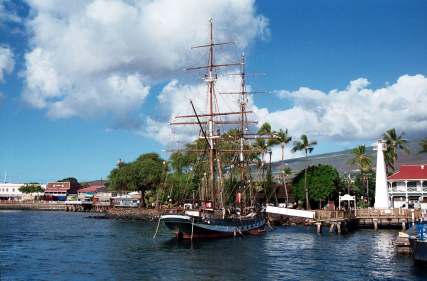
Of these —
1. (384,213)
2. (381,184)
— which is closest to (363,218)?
(384,213)

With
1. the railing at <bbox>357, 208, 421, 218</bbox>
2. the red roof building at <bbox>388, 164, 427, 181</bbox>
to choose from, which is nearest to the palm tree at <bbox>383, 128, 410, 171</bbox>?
the red roof building at <bbox>388, 164, 427, 181</bbox>

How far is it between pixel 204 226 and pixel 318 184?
42.8 metres

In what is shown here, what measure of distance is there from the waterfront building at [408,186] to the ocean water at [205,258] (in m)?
28.3

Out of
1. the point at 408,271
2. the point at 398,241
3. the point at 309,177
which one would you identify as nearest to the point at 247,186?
the point at 309,177

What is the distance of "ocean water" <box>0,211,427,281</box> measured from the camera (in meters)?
41.2

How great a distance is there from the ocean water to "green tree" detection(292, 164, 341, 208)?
29981 millimetres

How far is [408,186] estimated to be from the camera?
101m

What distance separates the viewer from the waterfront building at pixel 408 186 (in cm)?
9812

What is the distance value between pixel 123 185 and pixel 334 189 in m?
65.5

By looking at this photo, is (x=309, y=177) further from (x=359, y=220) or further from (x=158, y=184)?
(x=158, y=184)

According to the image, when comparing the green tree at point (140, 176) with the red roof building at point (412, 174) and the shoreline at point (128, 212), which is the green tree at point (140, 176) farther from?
the red roof building at point (412, 174)

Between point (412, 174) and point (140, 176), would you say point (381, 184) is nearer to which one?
point (412, 174)

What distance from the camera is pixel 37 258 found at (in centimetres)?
5031

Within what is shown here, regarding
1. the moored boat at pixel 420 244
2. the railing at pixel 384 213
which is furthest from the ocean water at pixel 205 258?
the railing at pixel 384 213
